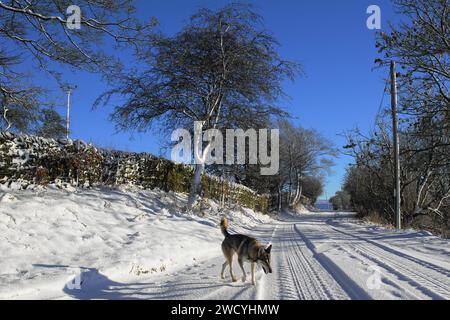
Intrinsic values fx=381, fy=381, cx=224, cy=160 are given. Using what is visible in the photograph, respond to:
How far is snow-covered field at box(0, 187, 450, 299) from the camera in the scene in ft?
19.6

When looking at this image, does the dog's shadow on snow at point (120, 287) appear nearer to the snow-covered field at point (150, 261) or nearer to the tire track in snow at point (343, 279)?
the snow-covered field at point (150, 261)

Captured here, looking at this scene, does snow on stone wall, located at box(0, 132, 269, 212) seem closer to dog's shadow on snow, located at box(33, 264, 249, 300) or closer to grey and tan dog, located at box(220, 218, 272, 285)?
dog's shadow on snow, located at box(33, 264, 249, 300)

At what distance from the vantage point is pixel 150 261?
27.5 ft

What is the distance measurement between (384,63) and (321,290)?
548 inches

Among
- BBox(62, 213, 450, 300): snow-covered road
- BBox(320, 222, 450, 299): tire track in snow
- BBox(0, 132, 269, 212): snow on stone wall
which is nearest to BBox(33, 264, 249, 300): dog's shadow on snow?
BBox(62, 213, 450, 300): snow-covered road

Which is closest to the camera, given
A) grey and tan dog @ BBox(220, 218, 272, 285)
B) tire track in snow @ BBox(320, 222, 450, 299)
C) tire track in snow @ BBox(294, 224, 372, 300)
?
tire track in snow @ BBox(294, 224, 372, 300)

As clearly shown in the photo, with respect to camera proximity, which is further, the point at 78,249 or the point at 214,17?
the point at 214,17

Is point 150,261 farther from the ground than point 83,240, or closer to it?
closer to it

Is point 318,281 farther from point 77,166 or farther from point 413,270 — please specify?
point 77,166

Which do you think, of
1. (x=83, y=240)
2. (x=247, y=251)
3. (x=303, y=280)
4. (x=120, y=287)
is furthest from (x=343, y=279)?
(x=83, y=240)

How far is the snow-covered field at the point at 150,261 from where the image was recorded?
599cm
